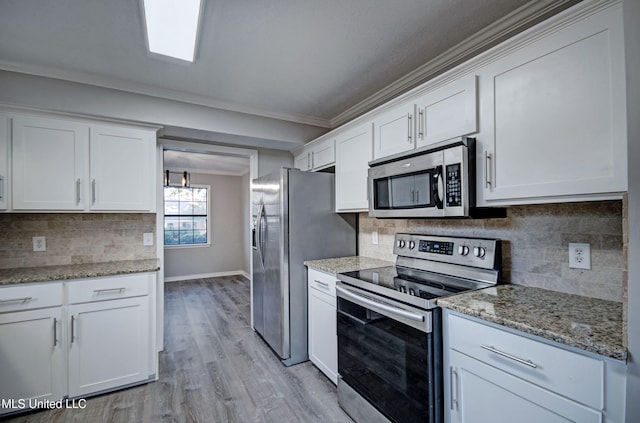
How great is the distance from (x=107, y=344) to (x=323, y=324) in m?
1.63

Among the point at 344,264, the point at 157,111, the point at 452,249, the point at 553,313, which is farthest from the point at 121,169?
the point at 553,313

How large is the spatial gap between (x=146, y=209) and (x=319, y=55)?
190 cm

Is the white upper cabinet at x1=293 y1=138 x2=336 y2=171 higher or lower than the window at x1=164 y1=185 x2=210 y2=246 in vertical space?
higher

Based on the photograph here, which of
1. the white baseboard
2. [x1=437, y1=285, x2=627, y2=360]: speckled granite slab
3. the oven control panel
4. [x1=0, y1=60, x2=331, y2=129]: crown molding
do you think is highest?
[x1=0, y1=60, x2=331, y2=129]: crown molding

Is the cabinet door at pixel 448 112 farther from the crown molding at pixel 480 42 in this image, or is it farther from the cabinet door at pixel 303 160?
the cabinet door at pixel 303 160

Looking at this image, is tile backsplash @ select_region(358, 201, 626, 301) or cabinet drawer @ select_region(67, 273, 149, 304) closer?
tile backsplash @ select_region(358, 201, 626, 301)

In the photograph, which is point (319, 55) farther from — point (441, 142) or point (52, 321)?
point (52, 321)

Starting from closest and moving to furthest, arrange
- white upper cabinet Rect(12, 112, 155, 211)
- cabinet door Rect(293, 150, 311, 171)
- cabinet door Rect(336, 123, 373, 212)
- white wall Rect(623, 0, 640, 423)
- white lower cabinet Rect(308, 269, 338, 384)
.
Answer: white wall Rect(623, 0, 640, 423) → white upper cabinet Rect(12, 112, 155, 211) → white lower cabinet Rect(308, 269, 338, 384) → cabinet door Rect(336, 123, 373, 212) → cabinet door Rect(293, 150, 311, 171)

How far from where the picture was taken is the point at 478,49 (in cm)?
196

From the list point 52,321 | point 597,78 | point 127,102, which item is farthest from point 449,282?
point 127,102

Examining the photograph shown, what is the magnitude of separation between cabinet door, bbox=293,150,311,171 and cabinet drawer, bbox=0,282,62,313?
2.33m

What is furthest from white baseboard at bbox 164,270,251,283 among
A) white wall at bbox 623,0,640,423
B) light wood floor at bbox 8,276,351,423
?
white wall at bbox 623,0,640,423

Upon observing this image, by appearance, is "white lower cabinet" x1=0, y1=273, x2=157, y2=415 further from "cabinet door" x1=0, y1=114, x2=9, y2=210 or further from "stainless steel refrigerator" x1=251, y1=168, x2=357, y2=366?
"stainless steel refrigerator" x1=251, y1=168, x2=357, y2=366

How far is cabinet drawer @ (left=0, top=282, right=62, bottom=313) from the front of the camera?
6.36 feet
